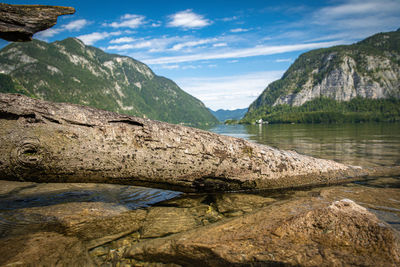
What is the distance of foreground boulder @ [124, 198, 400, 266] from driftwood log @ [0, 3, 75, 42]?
4098mm

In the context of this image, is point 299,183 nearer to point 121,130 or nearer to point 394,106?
point 121,130

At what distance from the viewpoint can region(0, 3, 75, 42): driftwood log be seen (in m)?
3.57

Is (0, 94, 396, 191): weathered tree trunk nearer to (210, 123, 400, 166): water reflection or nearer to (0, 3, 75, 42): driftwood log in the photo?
(0, 3, 75, 42): driftwood log

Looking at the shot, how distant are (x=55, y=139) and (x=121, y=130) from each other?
107 cm

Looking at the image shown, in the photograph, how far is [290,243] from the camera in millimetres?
2773

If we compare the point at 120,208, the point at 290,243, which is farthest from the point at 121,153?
the point at 290,243

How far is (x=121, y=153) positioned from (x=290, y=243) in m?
3.09

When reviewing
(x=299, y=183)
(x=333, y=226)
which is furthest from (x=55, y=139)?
(x=299, y=183)

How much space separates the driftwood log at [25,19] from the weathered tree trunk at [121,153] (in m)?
1.11

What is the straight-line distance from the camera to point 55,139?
3635 millimetres

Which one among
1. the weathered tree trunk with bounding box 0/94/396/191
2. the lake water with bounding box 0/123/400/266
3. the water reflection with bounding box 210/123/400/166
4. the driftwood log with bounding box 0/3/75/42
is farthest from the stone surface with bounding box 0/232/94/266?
the water reflection with bounding box 210/123/400/166

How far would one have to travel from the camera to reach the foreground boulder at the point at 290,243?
2.46 metres

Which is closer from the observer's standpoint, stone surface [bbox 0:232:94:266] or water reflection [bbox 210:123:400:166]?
stone surface [bbox 0:232:94:266]

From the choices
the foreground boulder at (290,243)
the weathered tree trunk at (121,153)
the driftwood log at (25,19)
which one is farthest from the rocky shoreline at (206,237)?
the driftwood log at (25,19)
